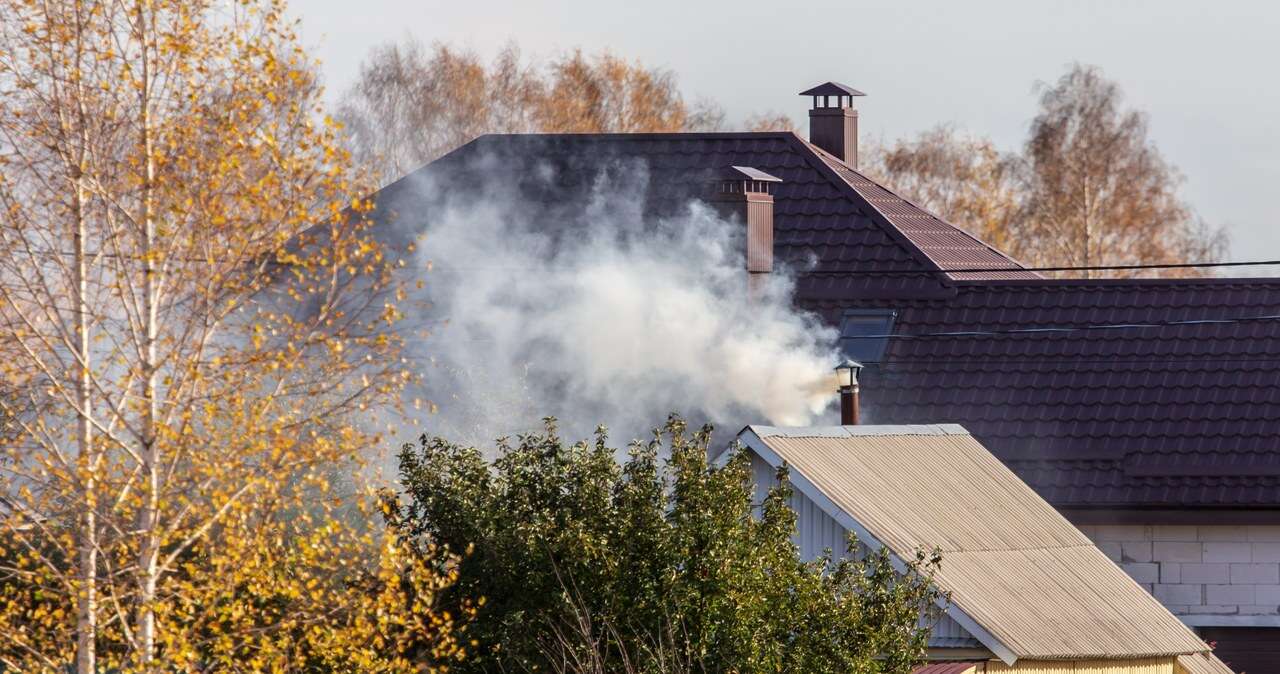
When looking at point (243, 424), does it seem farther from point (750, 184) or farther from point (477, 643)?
point (750, 184)

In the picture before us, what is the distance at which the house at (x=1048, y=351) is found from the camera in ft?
76.0

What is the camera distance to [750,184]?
2712cm

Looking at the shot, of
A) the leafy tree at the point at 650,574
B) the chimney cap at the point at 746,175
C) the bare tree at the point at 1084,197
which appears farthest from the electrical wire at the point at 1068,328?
the bare tree at the point at 1084,197

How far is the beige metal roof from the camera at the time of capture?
17.1m

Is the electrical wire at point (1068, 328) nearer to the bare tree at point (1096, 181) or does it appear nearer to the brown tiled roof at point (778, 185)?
the brown tiled roof at point (778, 185)

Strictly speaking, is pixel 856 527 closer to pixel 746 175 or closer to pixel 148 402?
pixel 148 402

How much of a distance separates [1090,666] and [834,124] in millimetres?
16866

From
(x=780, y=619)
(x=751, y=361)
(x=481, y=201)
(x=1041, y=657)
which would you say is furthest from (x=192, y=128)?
(x=481, y=201)

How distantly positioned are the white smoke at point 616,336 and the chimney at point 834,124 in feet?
20.2

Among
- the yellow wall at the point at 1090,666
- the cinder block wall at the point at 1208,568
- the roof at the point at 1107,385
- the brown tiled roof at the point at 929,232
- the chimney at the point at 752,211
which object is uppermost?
the brown tiled roof at the point at 929,232

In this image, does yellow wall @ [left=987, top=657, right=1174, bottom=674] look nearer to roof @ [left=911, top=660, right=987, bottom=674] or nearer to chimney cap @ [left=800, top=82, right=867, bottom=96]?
roof @ [left=911, top=660, right=987, bottom=674]

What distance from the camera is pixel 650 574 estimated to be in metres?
14.2

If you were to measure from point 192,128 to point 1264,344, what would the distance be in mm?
14335

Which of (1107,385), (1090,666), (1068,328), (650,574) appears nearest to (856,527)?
(1090,666)
